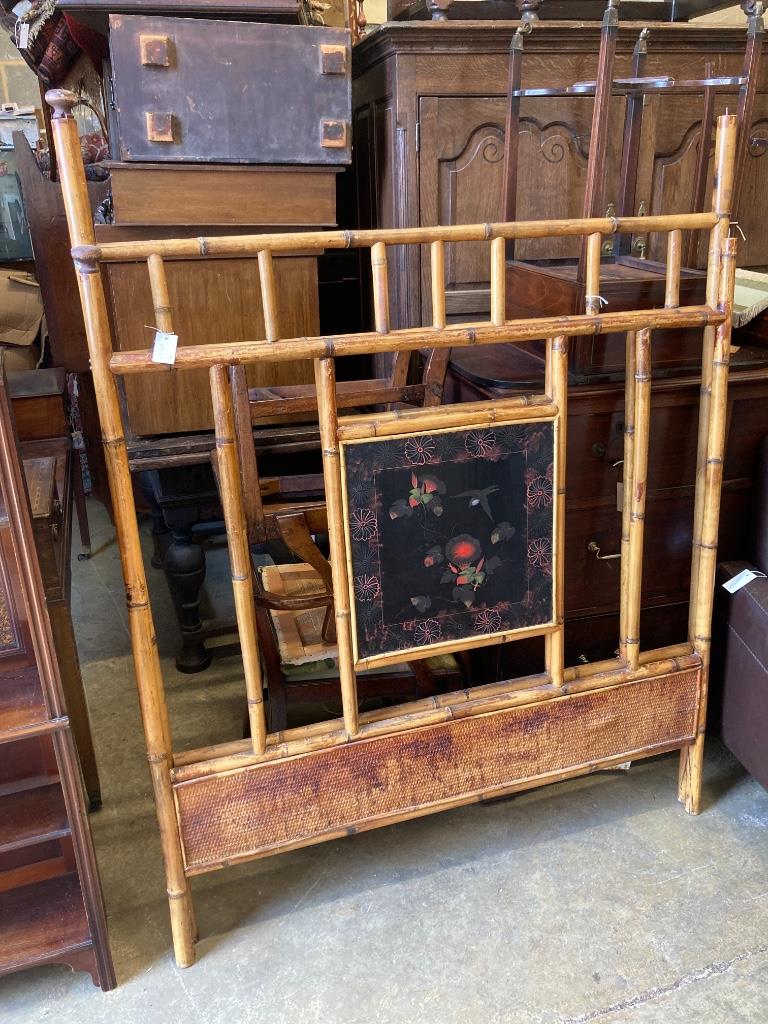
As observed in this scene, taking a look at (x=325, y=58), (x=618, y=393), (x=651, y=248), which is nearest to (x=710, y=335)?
(x=618, y=393)

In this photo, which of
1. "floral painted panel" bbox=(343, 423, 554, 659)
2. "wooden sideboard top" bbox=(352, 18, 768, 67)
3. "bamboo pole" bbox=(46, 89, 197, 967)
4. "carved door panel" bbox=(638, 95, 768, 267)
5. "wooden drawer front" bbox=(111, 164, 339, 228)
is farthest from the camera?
"carved door panel" bbox=(638, 95, 768, 267)

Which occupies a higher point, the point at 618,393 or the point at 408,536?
the point at 618,393

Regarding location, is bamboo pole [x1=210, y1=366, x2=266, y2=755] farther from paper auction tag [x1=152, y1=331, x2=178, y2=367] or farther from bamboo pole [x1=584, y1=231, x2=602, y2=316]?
bamboo pole [x1=584, y1=231, x2=602, y2=316]

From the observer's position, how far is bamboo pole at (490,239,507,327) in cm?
144

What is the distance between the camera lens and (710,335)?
5.39 feet

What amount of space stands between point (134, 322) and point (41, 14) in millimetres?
747

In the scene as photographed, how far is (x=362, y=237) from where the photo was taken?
54.2 inches

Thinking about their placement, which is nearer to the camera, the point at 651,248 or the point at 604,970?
the point at 604,970

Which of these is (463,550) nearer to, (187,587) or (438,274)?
(438,274)

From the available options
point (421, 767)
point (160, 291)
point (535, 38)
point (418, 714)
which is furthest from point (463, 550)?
point (535, 38)

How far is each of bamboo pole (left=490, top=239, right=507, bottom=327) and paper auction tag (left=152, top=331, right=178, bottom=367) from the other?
533 millimetres

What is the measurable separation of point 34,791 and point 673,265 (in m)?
1.49

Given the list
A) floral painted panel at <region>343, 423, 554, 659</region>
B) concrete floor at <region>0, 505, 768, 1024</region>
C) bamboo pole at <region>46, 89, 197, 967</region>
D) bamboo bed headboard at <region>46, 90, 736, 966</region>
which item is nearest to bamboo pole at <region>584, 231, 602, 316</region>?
bamboo bed headboard at <region>46, 90, 736, 966</region>

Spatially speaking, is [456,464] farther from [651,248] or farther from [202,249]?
[651,248]
